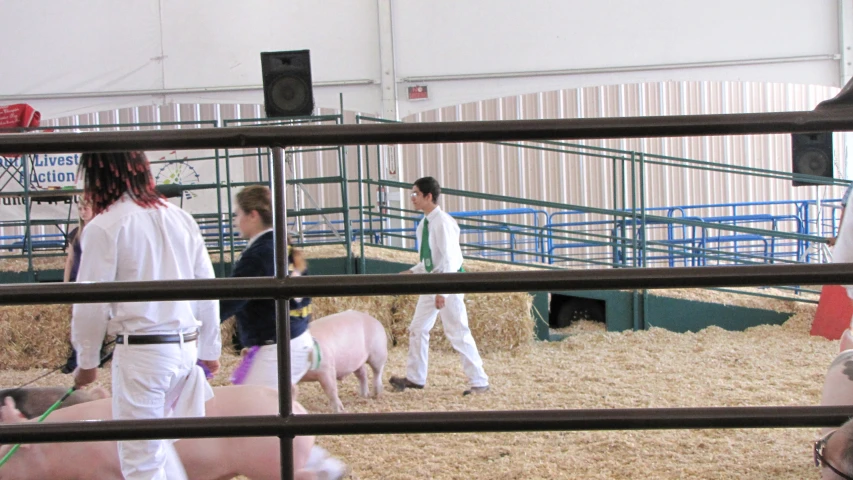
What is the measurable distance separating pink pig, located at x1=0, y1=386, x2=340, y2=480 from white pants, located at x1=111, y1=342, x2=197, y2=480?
147 mm

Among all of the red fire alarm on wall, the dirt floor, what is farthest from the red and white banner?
the red fire alarm on wall

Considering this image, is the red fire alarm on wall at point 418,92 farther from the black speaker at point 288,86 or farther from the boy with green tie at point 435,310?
the boy with green tie at point 435,310

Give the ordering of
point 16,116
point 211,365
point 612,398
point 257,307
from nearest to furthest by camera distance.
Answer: point 211,365 → point 257,307 → point 612,398 → point 16,116

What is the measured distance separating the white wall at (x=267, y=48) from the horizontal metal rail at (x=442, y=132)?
893cm

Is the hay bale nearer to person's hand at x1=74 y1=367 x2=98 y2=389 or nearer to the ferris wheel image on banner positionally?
the ferris wheel image on banner

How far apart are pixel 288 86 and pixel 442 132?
6276mm

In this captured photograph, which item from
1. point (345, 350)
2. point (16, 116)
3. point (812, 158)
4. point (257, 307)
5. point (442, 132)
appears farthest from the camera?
point (16, 116)

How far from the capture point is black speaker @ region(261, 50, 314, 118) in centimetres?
731

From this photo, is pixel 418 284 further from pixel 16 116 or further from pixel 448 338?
pixel 16 116

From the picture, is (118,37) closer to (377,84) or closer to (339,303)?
(377,84)

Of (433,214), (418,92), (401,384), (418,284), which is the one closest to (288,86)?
(433,214)

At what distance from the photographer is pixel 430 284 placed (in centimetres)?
135

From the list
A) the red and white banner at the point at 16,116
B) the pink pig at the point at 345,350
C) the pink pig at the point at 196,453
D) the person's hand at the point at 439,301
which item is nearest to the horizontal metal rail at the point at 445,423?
the pink pig at the point at 196,453

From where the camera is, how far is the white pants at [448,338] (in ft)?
16.3
